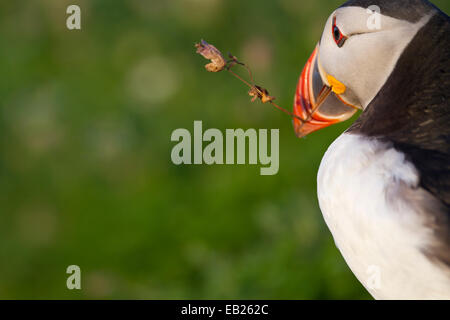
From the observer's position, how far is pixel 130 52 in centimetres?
390

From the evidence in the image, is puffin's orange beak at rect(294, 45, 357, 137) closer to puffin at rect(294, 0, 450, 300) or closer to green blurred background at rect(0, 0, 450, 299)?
puffin at rect(294, 0, 450, 300)

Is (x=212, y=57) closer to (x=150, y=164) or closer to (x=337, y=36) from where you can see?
(x=337, y=36)

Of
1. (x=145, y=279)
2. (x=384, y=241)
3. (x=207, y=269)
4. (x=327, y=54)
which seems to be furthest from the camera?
(x=145, y=279)

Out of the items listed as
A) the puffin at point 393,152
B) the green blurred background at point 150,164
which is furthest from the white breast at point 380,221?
the green blurred background at point 150,164

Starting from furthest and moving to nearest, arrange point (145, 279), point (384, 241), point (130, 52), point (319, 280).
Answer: point (130, 52) < point (145, 279) < point (319, 280) < point (384, 241)

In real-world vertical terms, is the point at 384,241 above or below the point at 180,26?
below

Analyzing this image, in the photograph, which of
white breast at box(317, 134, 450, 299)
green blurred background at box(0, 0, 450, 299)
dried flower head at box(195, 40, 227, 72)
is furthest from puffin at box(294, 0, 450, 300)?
green blurred background at box(0, 0, 450, 299)

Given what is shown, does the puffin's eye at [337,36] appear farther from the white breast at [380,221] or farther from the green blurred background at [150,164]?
the green blurred background at [150,164]

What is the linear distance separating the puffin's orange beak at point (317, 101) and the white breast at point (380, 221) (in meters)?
0.21

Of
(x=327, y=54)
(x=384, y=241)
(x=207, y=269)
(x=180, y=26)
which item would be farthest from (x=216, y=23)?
(x=384, y=241)

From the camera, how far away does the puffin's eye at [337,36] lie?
5.03 ft

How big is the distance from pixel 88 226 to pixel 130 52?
1.06 metres

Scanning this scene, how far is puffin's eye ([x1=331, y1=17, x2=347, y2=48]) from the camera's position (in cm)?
153

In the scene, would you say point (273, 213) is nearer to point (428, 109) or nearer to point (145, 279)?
point (145, 279)
